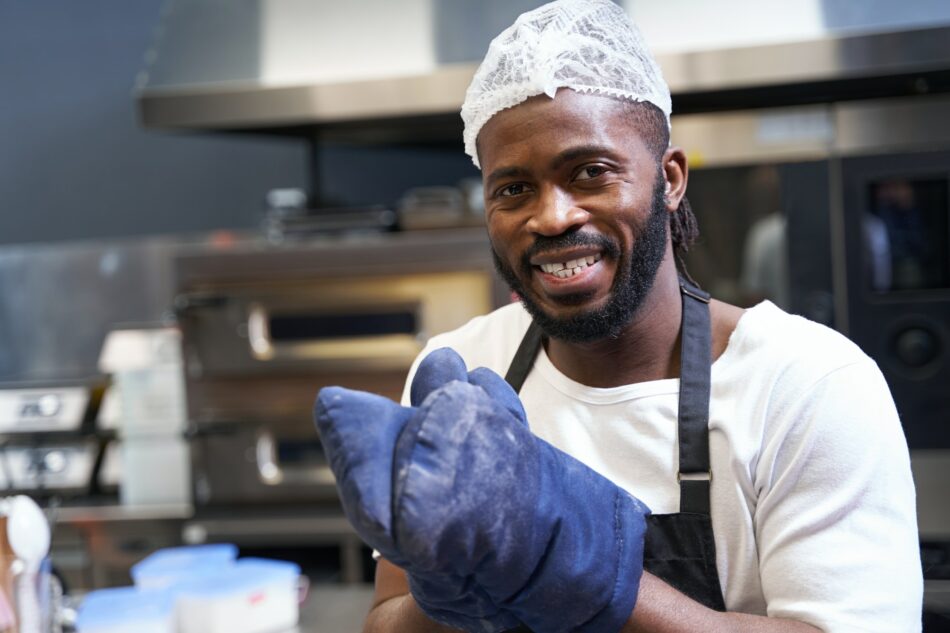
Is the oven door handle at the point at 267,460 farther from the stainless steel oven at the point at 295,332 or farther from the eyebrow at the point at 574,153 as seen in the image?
the eyebrow at the point at 574,153

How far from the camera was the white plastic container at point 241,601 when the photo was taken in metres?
1.59

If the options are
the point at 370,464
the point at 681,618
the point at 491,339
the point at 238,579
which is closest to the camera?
the point at 370,464

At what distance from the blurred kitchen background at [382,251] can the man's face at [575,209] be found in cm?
125

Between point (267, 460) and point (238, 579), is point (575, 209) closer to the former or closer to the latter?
point (238, 579)

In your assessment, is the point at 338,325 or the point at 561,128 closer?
the point at 561,128

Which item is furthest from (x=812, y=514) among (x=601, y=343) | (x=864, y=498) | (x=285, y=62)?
(x=285, y=62)

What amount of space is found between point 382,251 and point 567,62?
149 cm

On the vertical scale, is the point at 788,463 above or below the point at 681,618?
above

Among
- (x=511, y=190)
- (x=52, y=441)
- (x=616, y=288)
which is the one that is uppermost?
(x=511, y=190)

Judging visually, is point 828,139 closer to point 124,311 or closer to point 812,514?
point 812,514

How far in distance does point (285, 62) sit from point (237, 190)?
87cm

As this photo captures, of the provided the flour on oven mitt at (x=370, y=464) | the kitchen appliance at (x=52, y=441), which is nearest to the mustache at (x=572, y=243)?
the flour on oven mitt at (x=370, y=464)

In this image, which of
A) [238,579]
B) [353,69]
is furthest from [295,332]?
[238,579]

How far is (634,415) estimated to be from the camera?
3.95 feet
